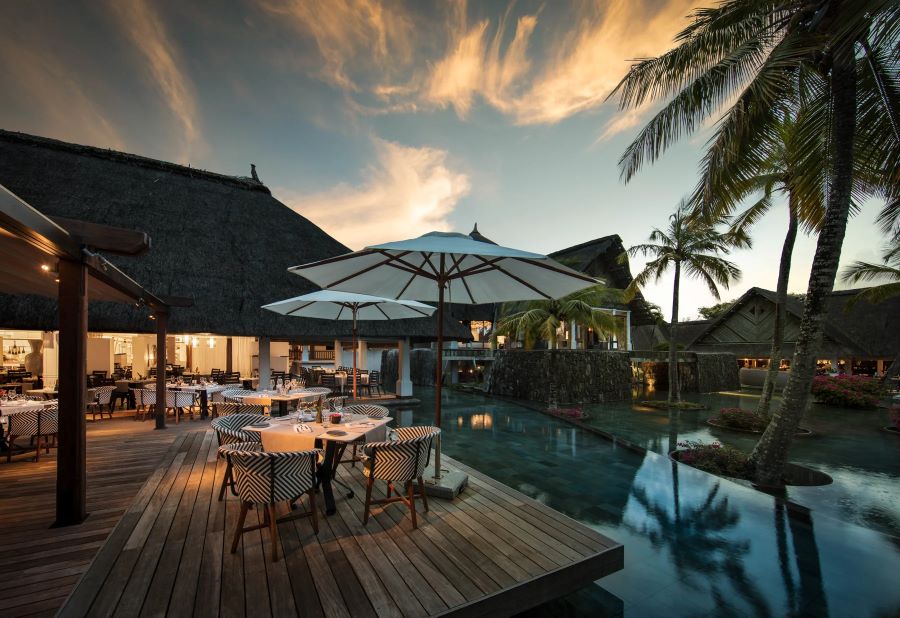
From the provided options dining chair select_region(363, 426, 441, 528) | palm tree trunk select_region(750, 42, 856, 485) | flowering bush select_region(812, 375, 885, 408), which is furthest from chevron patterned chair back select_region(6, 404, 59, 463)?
flowering bush select_region(812, 375, 885, 408)

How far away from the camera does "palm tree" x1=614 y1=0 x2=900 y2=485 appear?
5.46m

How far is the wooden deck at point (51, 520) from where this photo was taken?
2.85 m

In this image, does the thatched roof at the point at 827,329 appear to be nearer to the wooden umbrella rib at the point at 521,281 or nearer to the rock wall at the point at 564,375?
the rock wall at the point at 564,375

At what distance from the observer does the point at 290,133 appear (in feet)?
47.7

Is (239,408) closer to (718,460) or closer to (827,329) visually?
(718,460)

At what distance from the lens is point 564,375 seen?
16031mm

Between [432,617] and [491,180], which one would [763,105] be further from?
[491,180]

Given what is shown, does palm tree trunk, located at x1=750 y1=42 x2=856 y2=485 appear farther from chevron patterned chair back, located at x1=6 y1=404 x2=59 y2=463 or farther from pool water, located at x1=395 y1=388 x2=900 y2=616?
chevron patterned chair back, located at x1=6 y1=404 x2=59 y2=463

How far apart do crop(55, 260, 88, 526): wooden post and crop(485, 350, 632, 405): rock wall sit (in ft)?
45.2

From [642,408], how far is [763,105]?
11.5m

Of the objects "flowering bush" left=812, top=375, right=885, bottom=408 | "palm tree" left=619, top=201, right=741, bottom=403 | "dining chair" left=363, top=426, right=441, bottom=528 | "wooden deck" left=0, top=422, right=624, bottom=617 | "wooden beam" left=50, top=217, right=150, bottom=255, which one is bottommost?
"flowering bush" left=812, top=375, right=885, bottom=408

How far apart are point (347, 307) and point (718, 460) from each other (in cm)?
866

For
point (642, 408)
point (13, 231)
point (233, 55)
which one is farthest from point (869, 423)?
point (233, 55)

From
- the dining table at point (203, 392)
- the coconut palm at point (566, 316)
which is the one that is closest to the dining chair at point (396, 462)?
the dining table at point (203, 392)
